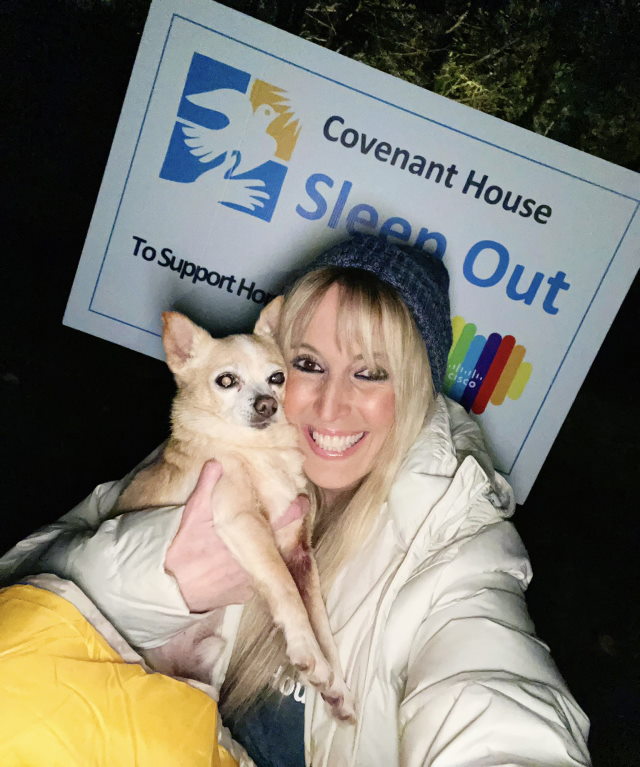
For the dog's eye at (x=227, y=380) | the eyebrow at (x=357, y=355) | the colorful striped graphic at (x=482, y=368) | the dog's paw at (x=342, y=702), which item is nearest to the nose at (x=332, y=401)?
the eyebrow at (x=357, y=355)

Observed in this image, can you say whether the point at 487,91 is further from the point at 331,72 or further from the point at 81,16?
the point at 81,16

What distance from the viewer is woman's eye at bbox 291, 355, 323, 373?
176 centimetres

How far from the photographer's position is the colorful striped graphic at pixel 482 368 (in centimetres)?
249

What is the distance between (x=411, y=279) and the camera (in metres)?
1.80

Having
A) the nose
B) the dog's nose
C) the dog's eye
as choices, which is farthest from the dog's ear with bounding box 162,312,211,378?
the nose

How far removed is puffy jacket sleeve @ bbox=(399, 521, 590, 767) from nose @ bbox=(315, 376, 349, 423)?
57 centimetres

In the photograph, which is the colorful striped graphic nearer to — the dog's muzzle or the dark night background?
the dark night background

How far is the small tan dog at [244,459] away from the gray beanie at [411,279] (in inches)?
16.4

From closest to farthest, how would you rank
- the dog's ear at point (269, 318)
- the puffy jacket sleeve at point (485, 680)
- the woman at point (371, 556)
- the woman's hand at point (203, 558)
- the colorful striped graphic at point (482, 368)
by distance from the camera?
the puffy jacket sleeve at point (485, 680), the woman at point (371, 556), the woman's hand at point (203, 558), the dog's ear at point (269, 318), the colorful striped graphic at point (482, 368)

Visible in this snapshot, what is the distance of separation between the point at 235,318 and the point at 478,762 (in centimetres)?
194

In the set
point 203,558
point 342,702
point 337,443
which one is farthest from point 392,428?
point 342,702

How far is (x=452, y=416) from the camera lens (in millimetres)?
2090

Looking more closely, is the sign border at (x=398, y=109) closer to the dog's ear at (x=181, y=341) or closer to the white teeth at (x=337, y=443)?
the dog's ear at (x=181, y=341)

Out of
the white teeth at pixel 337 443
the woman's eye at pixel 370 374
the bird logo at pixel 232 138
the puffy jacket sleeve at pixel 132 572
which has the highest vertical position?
the bird logo at pixel 232 138
